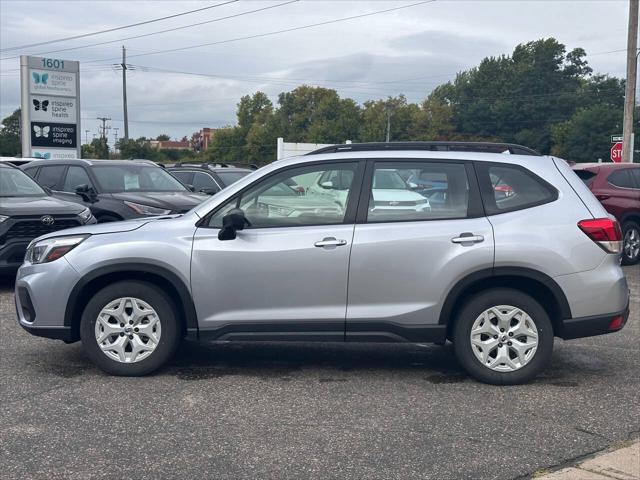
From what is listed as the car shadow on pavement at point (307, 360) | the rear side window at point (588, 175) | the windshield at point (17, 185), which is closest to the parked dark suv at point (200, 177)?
the windshield at point (17, 185)

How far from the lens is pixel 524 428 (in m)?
5.16

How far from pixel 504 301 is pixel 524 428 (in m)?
1.15

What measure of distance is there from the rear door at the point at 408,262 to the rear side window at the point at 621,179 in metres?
8.79

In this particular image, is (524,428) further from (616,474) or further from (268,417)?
(268,417)

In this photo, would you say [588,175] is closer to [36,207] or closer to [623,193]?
[623,193]

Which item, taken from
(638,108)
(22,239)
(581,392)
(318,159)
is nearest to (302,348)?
(318,159)

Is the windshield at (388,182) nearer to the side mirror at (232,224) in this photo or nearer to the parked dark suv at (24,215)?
the side mirror at (232,224)

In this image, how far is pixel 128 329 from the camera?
6.18m

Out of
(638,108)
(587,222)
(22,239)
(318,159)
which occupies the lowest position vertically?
(22,239)

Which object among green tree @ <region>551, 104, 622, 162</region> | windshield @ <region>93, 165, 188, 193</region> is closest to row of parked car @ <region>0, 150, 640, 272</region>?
windshield @ <region>93, 165, 188, 193</region>

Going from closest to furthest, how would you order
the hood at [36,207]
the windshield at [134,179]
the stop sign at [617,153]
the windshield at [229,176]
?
1. the hood at [36,207]
2. the windshield at [134,179]
3. the windshield at [229,176]
4. the stop sign at [617,153]

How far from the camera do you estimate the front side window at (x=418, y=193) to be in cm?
614

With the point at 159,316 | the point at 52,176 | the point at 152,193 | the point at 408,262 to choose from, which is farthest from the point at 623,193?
the point at 159,316

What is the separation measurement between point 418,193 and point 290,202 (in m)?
→ 0.97
